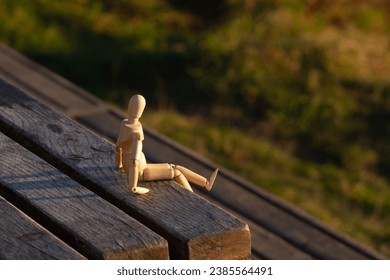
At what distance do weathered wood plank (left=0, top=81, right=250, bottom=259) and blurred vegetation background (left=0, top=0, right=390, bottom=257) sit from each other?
2.29 m

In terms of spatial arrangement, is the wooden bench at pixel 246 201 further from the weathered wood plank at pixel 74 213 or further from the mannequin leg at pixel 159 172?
the weathered wood plank at pixel 74 213

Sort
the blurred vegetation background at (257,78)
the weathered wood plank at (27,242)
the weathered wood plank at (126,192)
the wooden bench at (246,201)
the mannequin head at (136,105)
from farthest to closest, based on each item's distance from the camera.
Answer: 1. the blurred vegetation background at (257,78)
2. the wooden bench at (246,201)
3. the mannequin head at (136,105)
4. the weathered wood plank at (126,192)
5. the weathered wood plank at (27,242)

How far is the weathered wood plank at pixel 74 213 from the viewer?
1912mm

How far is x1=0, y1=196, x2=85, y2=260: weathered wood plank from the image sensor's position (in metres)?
1.86

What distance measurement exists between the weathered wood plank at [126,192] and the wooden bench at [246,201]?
4.15 feet

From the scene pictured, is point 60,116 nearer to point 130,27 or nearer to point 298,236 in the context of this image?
point 298,236

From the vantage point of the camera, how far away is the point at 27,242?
1.90 m

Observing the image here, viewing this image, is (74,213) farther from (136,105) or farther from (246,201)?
(246,201)

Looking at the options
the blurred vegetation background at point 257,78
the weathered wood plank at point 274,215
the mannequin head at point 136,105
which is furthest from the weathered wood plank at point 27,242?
the blurred vegetation background at point 257,78

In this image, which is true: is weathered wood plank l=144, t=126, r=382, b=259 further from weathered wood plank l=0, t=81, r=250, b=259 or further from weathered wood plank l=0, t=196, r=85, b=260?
weathered wood plank l=0, t=196, r=85, b=260

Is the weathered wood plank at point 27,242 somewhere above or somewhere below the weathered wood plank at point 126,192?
below

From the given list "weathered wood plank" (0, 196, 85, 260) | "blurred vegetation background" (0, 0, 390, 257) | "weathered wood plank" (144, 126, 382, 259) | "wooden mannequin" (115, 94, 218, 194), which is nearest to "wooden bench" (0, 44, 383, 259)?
"weathered wood plank" (144, 126, 382, 259)

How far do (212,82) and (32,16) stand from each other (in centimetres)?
147

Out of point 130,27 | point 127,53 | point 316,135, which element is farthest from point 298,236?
point 130,27
